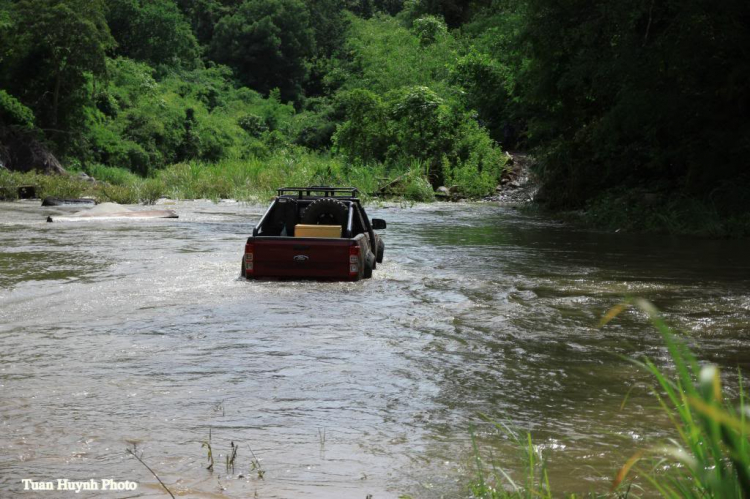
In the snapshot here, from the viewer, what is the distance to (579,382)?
22.7 ft

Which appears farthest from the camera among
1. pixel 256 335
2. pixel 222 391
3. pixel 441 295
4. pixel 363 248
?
pixel 363 248

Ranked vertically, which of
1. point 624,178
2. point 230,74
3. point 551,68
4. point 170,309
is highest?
point 230,74

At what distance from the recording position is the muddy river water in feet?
16.2

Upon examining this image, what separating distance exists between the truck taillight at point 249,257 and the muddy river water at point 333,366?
32 centimetres

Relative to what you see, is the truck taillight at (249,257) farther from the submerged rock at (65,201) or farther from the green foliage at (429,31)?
the green foliage at (429,31)

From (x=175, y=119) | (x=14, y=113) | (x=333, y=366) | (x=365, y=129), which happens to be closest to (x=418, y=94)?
(x=365, y=129)

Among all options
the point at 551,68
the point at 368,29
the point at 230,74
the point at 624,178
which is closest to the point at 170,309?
the point at 551,68

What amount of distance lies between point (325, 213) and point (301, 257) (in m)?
1.22

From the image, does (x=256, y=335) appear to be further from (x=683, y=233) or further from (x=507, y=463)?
(x=683, y=233)

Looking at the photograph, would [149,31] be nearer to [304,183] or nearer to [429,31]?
[429,31]

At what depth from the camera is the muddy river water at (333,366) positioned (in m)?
4.95

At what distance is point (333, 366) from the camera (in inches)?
291

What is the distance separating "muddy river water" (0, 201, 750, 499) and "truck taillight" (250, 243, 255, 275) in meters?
0.32

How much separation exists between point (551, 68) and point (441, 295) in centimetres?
1392
